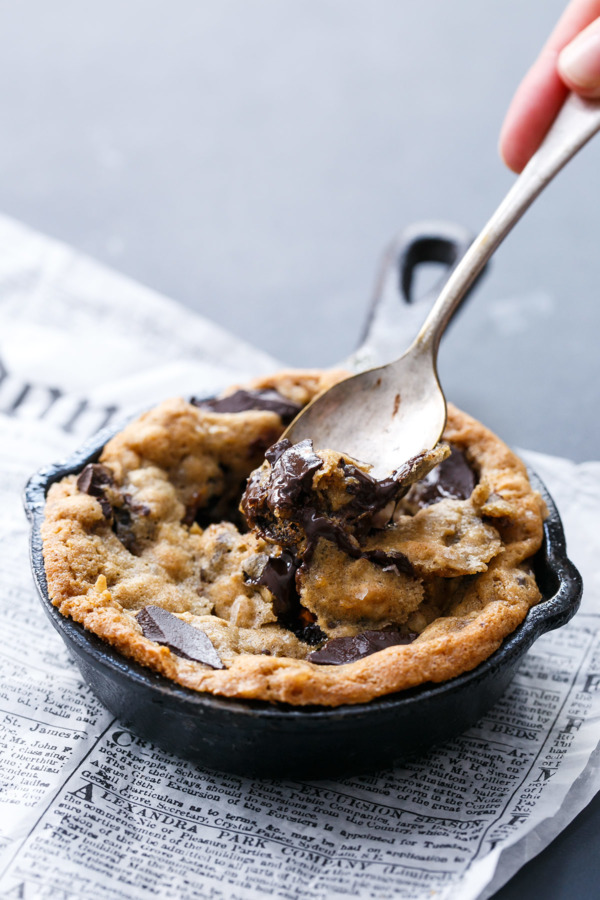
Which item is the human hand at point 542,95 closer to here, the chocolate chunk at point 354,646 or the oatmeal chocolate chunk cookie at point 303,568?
the oatmeal chocolate chunk cookie at point 303,568

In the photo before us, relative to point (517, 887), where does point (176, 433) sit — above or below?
above

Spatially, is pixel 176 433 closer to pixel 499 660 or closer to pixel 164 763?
pixel 164 763

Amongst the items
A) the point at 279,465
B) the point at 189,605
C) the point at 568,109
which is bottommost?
the point at 189,605

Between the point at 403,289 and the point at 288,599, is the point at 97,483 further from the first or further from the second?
the point at 403,289

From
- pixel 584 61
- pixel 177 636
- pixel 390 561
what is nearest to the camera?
pixel 177 636

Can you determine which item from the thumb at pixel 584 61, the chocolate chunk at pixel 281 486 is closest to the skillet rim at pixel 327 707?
the chocolate chunk at pixel 281 486

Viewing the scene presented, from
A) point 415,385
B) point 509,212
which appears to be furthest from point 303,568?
point 509,212

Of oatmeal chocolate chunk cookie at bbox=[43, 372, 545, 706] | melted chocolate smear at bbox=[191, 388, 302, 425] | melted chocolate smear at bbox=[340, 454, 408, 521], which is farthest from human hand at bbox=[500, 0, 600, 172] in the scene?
melted chocolate smear at bbox=[340, 454, 408, 521]

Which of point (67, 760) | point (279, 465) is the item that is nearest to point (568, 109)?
point (279, 465)
